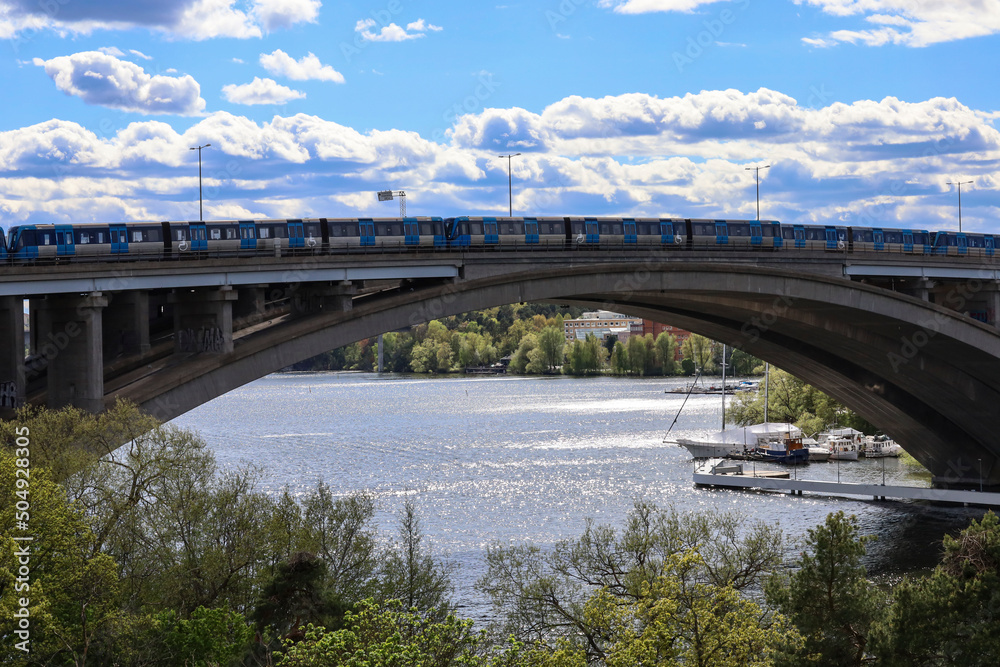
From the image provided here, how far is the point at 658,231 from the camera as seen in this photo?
51.2 metres

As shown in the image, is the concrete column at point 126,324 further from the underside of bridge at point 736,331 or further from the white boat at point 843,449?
the white boat at point 843,449

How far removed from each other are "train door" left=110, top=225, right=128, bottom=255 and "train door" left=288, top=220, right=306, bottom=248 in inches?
249

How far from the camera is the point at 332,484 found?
6300 cm

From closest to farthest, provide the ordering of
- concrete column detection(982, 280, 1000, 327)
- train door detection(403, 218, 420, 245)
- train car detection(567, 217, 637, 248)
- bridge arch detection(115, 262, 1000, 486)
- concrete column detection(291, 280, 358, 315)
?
1. bridge arch detection(115, 262, 1000, 486)
2. concrete column detection(291, 280, 358, 315)
3. train door detection(403, 218, 420, 245)
4. train car detection(567, 217, 637, 248)
5. concrete column detection(982, 280, 1000, 327)

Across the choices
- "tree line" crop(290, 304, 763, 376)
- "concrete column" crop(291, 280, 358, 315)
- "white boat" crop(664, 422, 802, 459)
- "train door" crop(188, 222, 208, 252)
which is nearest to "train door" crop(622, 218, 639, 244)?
"concrete column" crop(291, 280, 358, 315)

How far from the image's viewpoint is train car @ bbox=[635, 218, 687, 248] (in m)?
Result: 50.5

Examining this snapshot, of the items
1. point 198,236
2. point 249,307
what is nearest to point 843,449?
point 249,307

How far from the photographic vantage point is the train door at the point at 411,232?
136 feet

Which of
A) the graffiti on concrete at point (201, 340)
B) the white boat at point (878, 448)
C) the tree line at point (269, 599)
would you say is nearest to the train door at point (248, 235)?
the graffiti on concrete at point (201, 340)

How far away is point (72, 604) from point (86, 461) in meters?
4.32

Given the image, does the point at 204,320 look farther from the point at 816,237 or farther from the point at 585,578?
the point at 816,237

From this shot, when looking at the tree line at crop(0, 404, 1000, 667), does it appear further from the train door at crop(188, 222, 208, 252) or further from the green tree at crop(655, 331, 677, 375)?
the green tree at crop(655, 331, 677, 375)

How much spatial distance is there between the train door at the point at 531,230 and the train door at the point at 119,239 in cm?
1829

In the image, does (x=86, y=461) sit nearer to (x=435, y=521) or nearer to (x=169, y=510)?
(x=169, y=510)
